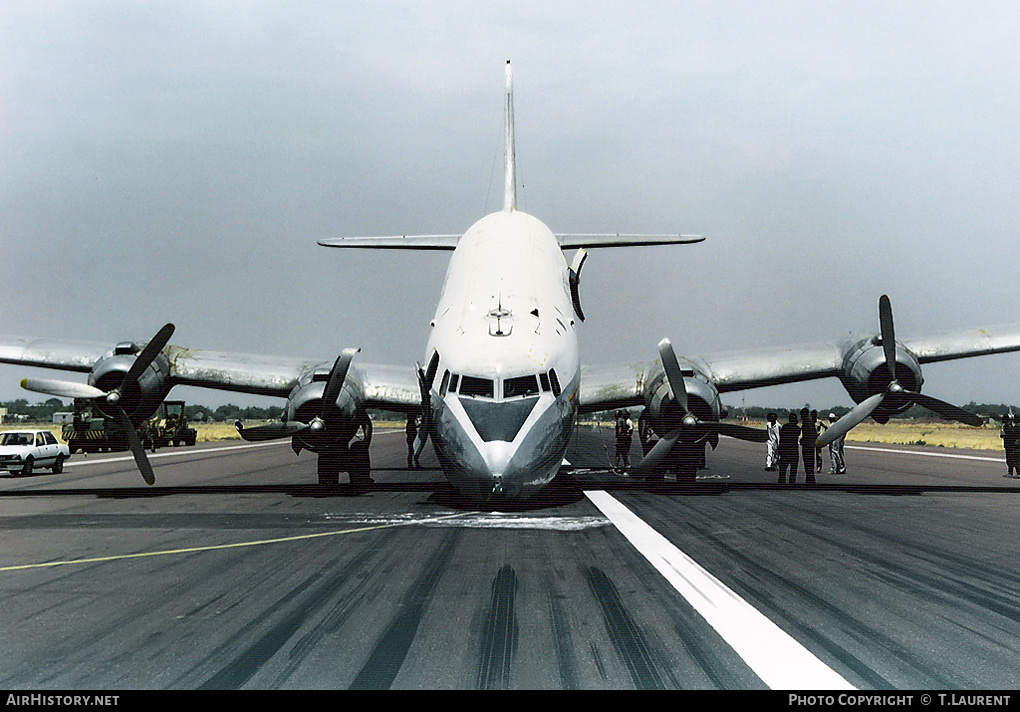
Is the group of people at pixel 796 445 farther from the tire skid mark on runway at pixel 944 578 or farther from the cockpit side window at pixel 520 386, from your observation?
the cockpit side window at pixel 520 386

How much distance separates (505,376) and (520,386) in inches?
A: 13.9

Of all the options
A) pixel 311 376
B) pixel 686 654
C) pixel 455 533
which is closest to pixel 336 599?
pixel 686 654

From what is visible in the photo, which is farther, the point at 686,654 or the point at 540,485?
the point at 540,485

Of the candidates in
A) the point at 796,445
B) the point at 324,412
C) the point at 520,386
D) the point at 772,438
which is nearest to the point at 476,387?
the point at 520,386

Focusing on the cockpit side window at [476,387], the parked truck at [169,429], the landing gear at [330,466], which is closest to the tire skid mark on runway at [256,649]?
the cockpit side window at [476,387]

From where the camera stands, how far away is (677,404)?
1991 cm

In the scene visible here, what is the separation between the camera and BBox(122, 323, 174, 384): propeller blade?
20011 mm

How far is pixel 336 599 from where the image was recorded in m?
8.73

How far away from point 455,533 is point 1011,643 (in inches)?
341

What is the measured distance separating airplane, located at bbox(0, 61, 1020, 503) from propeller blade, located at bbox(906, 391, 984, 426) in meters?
0.03

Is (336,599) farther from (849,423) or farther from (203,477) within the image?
(203,477)

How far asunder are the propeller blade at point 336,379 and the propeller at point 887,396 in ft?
38.9

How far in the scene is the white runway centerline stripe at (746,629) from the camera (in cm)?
592
